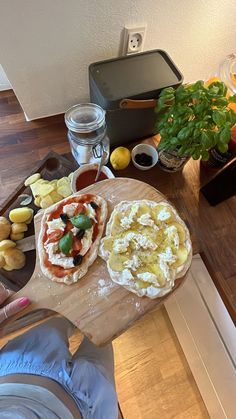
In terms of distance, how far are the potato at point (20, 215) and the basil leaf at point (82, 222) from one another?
160 millimetres

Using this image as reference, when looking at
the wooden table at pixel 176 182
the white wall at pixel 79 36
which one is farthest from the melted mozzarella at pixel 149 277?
the white wall at pixel 79 36

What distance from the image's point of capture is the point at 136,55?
71 centimetres

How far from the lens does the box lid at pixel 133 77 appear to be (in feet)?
2.14

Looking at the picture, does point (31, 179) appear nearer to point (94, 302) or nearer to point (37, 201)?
point (37, 201)

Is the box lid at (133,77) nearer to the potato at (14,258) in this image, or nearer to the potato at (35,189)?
the potato at (35,189)

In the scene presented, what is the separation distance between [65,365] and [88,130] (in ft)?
1.84

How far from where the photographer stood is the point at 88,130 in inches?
25.2

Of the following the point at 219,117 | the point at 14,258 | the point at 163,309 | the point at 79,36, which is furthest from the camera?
the point at 163,309

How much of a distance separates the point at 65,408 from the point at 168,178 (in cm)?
60

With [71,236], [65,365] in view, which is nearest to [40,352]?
[65,365]

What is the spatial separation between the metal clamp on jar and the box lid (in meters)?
0.04

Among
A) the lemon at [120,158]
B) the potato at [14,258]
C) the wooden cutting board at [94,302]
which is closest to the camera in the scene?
the wooden cutting board at [94,302]

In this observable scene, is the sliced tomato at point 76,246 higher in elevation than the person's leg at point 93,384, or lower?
higher

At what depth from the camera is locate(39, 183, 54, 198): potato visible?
650mm
